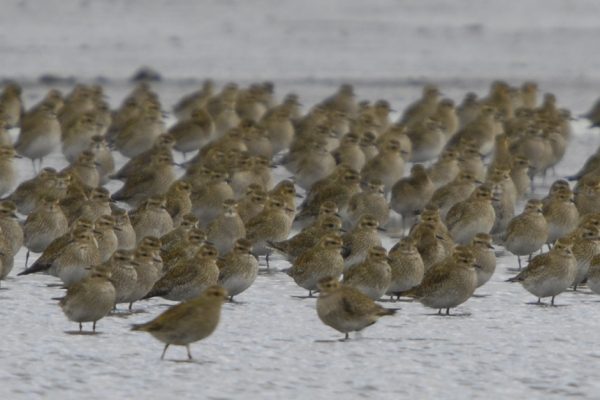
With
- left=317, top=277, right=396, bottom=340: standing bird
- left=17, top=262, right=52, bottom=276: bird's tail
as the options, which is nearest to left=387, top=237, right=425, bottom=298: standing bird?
left=317, top=277, right=396, bottom=340: standing bird

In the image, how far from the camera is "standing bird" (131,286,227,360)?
10008 millimetres

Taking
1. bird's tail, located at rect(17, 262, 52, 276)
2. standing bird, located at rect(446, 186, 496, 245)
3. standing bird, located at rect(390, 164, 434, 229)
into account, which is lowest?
bird's tail, located at rect(17, 262, 52, 276)

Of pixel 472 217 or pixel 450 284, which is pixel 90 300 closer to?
pixel 450 284

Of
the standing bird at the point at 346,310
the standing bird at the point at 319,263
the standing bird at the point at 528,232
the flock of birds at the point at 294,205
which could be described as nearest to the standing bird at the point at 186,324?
the flock of birds at the point at 294,205

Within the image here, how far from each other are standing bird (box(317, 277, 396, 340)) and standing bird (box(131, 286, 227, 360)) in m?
1.09

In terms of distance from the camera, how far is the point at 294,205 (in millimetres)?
16125

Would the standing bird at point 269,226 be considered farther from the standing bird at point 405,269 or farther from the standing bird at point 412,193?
the standing bird at point 412,193

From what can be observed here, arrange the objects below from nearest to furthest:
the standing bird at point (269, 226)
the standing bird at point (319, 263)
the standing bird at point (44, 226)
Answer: the standing bird at point (319, 263) < the standing bird at point (44, 226) < the standing bird at point (269, 226)

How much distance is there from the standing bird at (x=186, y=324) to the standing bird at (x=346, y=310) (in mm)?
1091

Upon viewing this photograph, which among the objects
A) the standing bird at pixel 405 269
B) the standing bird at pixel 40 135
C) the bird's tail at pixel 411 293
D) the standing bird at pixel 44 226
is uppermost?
the standing bird at pixel 40 135

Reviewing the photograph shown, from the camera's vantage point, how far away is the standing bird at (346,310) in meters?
10.9

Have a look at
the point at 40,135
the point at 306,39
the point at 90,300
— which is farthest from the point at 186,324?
the point at 306,39

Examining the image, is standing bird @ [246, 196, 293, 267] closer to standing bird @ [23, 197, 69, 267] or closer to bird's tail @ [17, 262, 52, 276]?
standing bird @ [23, 197, 69, 267]

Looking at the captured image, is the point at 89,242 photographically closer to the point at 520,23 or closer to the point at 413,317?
the point at 413,317
